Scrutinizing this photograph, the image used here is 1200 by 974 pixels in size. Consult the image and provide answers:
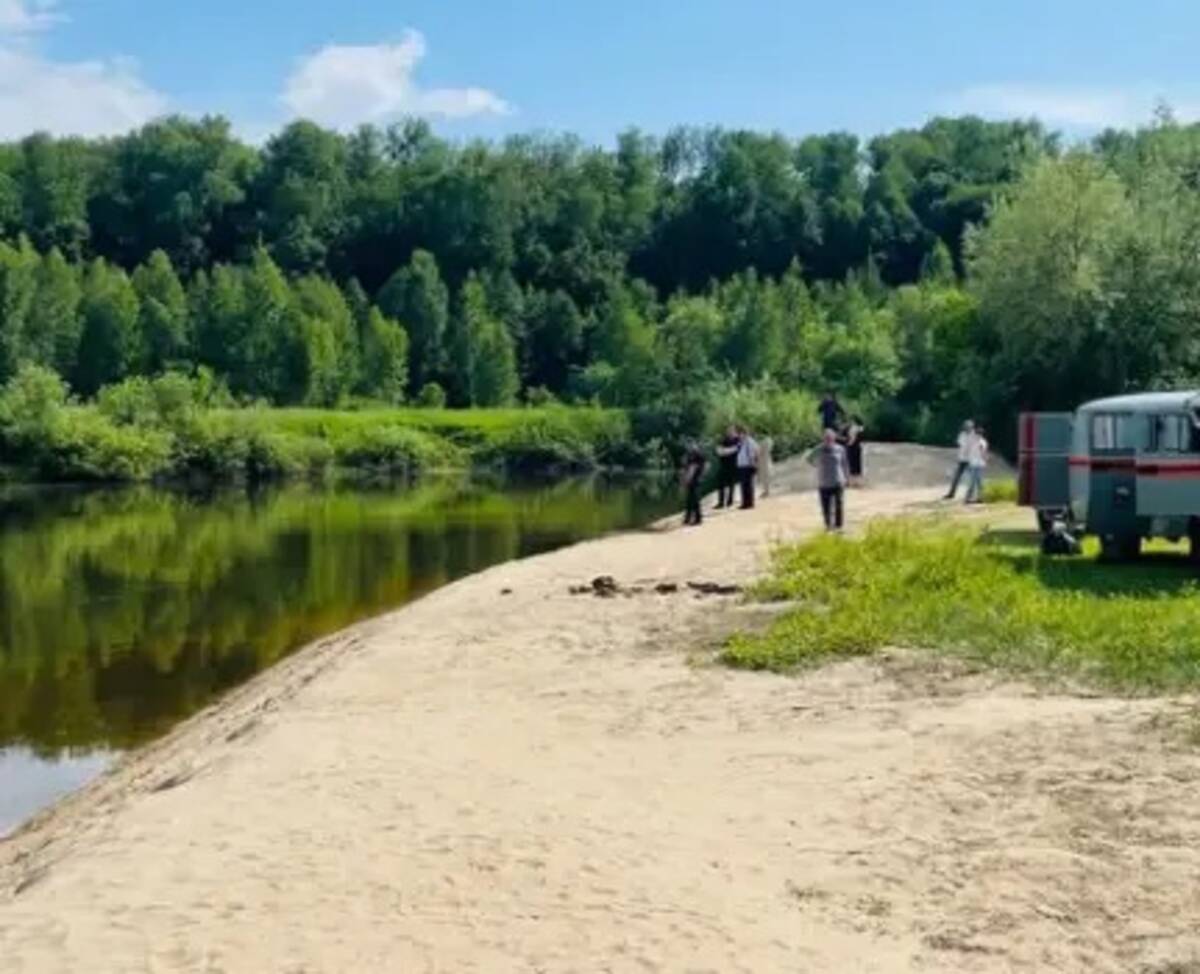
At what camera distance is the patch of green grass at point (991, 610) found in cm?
1794

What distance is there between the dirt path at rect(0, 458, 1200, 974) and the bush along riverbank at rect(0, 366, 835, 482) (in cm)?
6544

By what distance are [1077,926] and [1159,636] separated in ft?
28.6

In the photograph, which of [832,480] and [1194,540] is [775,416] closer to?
[832,480]

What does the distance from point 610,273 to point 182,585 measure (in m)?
135

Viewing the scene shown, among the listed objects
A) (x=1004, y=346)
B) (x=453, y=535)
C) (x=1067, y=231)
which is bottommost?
(x=453, y=535)

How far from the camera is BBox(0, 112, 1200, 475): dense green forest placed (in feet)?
179

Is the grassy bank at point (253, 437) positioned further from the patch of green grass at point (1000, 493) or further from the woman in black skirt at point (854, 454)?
the patch of green grass at point (1000, 493)

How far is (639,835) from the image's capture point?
40.3 ft

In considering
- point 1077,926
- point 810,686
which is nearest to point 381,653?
point 810,686

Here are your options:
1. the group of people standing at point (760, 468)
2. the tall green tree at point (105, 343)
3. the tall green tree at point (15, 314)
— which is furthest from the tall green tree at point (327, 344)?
the group of people standing at point (760, 468)

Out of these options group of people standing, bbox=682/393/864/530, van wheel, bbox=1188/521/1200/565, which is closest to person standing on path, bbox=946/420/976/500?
group of people standing, bbox=682/393/864/530

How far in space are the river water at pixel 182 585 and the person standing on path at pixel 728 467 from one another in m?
7.01

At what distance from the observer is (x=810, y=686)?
17.7 meters

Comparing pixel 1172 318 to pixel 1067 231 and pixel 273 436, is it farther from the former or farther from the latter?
pixel 273 436
